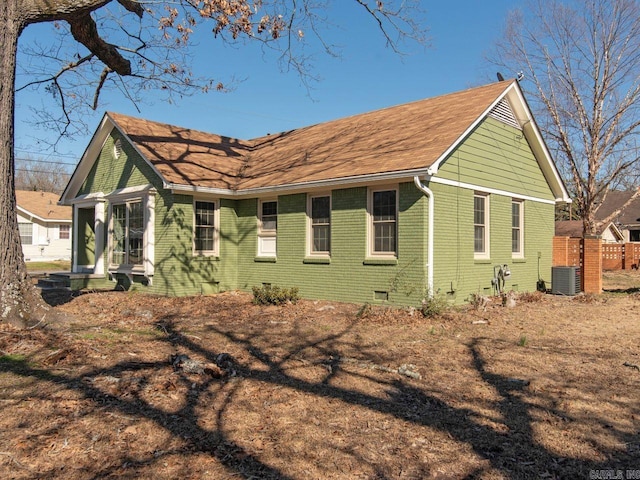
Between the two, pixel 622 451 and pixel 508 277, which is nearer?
pixel 622 451

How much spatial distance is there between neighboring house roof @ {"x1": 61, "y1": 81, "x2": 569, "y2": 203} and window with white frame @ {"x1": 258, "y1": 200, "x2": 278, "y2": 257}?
2.44 feet

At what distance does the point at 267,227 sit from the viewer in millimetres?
Answer: 15055

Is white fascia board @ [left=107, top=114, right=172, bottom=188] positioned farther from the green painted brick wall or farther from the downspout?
the downspout

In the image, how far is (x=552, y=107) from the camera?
89.8ft

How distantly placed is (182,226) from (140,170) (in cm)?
247

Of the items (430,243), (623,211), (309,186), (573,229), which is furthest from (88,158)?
(623,211)

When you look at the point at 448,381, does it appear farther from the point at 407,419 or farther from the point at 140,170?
the point at 140,170

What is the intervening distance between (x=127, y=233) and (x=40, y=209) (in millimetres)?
24410

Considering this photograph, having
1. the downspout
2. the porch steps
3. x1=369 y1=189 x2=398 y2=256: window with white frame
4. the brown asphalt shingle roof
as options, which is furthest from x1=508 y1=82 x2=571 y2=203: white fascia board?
the porch steps

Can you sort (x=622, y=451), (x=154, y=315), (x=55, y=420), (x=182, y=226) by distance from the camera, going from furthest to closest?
(x=182, y=226)
(x=154, y=315)
(x=55, y=420)
(x=622, y=451)

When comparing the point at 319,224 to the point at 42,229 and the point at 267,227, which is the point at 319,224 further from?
the point at 42,229

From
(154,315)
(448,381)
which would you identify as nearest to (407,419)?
(448,381)

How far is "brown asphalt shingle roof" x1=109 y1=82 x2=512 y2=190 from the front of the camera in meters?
12.3

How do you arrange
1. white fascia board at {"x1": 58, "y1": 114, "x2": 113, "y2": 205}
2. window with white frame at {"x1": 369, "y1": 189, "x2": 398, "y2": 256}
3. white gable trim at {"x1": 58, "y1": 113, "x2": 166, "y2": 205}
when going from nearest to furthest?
window with white frame at {"x1": 369, "y1": 189, "x2": 398, "y2": 256} → white gable trim at {"x1": 58, "y1": 113, "x2": 166, "y2": 205} → white fascia board at {"x1": 58, "y1": 114, "x2": 113, "y2": 205}
